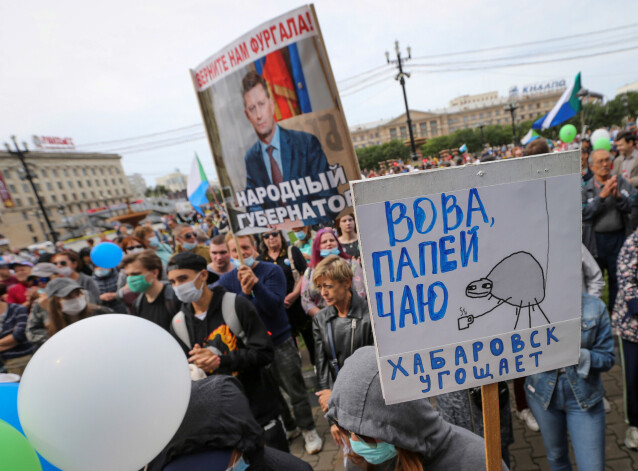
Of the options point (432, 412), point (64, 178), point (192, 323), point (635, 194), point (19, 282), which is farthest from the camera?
point (64, 178)

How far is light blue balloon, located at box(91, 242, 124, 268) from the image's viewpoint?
5203mm

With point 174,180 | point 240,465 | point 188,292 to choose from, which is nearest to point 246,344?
point 188,292

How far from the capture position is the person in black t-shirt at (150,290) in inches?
116

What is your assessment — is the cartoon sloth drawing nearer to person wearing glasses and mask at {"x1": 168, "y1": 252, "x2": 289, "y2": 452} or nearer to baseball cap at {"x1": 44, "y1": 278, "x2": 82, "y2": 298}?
person wearing glasses and mask at {"x1": 168, "y1": 252, "x2": 289, "y2": 452}

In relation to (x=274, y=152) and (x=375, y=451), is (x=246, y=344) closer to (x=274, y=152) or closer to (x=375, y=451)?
(x=375, y=451)

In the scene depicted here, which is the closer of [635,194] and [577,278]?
[577,278]

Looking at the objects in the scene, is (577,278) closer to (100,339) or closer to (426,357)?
(426,357)

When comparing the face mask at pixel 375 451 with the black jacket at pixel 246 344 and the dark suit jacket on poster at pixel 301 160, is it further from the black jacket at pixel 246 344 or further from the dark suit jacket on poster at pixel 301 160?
the dark suit jacket on poster at pixel 301 160

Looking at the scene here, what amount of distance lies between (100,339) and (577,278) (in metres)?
1.66

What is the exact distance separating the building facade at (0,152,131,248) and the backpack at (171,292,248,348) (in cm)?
5714

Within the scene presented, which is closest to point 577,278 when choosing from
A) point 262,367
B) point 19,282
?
point 262,367

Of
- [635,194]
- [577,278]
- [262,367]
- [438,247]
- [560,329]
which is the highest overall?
[438,247]

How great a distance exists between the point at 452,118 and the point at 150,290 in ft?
376

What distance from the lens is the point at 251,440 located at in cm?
134
